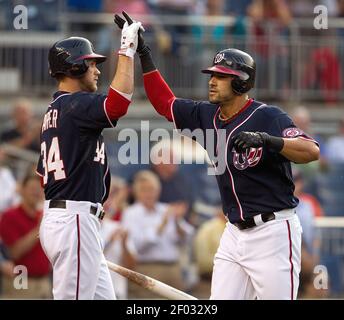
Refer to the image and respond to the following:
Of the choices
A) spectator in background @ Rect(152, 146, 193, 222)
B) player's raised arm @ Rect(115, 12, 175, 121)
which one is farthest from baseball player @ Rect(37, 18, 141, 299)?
spectator in background @ Rect(152, 146, 193, 222)

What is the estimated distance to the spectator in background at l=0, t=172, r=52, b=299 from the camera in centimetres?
1217

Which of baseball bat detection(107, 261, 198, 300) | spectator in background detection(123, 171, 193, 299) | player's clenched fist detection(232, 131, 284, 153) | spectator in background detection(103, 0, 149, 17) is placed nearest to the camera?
player's clenched fist detection(232, 131, 284, 153)

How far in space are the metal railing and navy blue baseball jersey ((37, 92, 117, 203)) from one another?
22.9 feet

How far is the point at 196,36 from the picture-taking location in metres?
15.4

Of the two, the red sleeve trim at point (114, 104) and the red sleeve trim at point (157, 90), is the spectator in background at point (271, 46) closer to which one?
the red sleeve trim at point (157, 90)

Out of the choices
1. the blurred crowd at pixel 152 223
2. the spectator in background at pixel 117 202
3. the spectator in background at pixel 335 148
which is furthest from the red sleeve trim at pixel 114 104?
the spectator in background at pixel 335 148

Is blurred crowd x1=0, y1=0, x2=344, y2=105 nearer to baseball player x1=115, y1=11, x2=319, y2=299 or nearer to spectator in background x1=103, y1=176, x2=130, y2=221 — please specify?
spectator in background x1=103, y1=176, x2=130, y2=221

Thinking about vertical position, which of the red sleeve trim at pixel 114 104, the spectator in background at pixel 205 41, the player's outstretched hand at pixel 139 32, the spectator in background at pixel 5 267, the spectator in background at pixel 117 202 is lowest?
the spectator in background at pixel 5 267

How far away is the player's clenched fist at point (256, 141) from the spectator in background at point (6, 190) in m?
5.70

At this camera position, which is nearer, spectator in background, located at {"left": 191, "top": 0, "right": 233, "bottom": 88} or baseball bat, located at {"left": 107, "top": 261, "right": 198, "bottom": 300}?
baseball bat, located at {"left": 107, "top": 261, "right": 198, "bottom": 300}

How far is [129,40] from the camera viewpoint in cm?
815

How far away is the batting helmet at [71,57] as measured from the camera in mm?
8188
